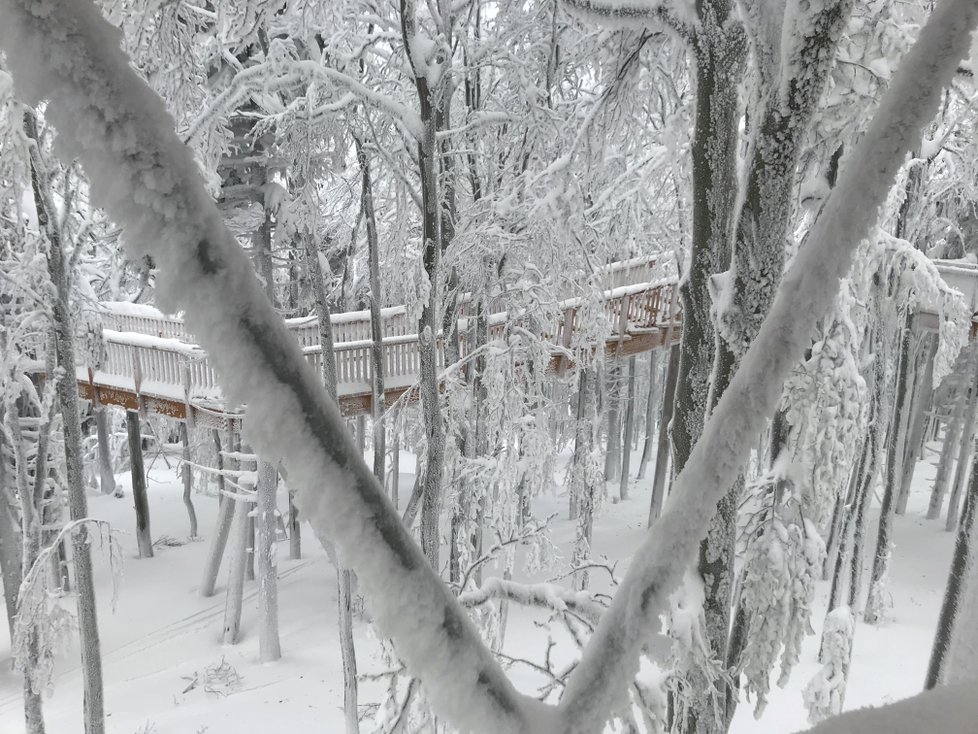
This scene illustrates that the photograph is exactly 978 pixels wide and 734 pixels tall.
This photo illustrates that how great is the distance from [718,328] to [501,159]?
18.1ft

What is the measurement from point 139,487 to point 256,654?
5724mm

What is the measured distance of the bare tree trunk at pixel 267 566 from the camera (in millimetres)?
9180

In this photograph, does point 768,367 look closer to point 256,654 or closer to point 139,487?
point 256,654

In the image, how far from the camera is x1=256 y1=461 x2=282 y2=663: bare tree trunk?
9180 mm

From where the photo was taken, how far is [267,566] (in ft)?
33.1

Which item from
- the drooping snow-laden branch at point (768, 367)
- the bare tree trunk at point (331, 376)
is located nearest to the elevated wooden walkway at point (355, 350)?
the bare tree trunk at point (331, 376)

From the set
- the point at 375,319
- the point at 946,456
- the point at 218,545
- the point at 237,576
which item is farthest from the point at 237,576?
the point at 946,456

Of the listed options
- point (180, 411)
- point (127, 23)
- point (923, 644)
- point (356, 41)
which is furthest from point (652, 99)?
point (923, 644)

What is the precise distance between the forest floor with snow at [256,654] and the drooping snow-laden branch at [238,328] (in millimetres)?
6447

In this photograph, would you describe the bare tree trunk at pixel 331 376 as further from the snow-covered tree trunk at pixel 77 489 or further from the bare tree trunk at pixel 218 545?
the bare tree trunk at pixel 218 545

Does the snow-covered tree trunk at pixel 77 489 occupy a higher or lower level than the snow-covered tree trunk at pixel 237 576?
higher

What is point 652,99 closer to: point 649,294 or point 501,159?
point 501,159

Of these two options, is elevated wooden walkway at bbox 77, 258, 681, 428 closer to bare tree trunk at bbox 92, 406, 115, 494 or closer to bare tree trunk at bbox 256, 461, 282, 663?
bare tree trunk at bbox 256, 461, 282, 663

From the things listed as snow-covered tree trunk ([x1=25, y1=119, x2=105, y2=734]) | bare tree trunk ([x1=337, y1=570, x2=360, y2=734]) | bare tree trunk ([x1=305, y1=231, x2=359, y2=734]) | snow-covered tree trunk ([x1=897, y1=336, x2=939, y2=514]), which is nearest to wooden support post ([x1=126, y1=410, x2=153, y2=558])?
snow-covered tree trunk ([x1=25, y1=119, x2=105, y2=734])
